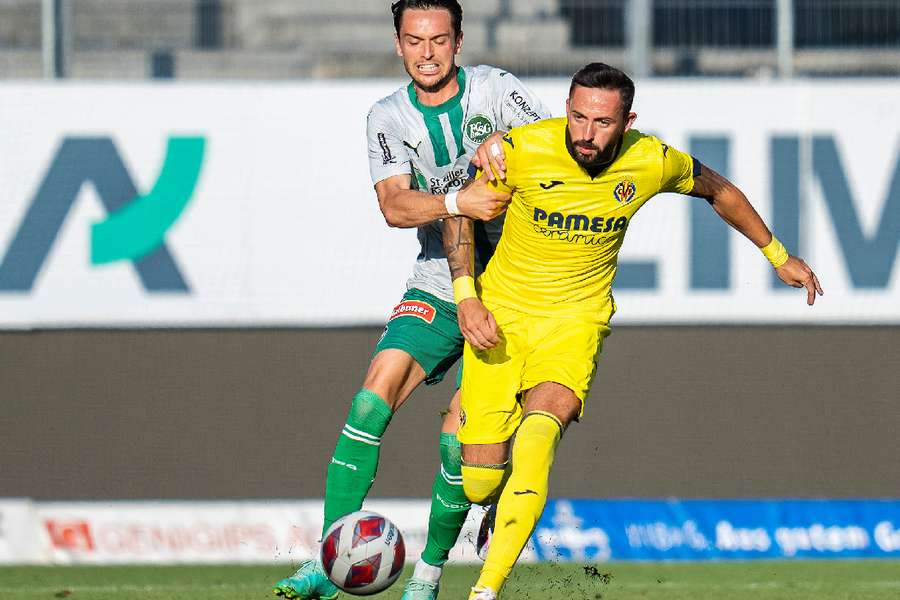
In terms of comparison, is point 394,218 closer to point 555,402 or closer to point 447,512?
point 555,402

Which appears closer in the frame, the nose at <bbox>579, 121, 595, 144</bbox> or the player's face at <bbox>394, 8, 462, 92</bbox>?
the nose at <bbox>579, 121, 595, 144</bbox>

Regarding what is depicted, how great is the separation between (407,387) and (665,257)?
11.8 feet

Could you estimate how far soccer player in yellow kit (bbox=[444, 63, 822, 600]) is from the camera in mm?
5969

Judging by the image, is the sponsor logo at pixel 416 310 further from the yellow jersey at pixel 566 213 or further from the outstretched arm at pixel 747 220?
the outstretched arm at pixel 747 220

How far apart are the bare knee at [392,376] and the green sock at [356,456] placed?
0.14ft

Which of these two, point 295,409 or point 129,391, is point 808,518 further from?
point 129,391

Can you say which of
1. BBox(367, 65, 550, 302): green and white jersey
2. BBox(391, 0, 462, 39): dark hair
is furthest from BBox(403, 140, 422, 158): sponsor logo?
BBox(391, 0, 462, 39): dark hair

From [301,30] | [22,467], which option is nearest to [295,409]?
[22,467]

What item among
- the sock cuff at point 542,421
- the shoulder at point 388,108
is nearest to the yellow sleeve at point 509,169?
the shoulder at point 388,108

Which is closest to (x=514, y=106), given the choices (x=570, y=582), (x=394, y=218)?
(x=394, y=218)

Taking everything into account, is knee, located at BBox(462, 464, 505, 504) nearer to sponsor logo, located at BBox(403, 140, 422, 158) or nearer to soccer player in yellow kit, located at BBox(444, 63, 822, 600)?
soccer player in yellow kit, located at BBox(444, 63, 822, 600)

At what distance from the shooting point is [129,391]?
9.87 metres

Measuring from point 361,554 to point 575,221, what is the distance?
1536 mm

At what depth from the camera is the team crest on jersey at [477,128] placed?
6637mm
